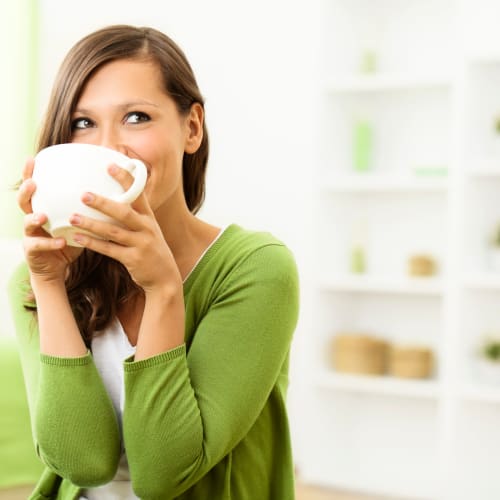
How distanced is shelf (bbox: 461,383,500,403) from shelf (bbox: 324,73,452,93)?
1.12 m

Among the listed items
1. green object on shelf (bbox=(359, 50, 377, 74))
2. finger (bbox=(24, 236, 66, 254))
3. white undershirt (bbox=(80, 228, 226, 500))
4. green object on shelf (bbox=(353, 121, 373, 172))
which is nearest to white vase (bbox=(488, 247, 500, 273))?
green object on shelf (bbox=(353, 121, 373, 172))

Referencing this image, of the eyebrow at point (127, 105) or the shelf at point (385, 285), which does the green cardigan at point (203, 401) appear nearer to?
the eyebrow at point (127, 105)

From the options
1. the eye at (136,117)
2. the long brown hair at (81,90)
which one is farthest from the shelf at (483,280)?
the eye at (136,117)

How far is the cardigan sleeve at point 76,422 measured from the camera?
3.30ft

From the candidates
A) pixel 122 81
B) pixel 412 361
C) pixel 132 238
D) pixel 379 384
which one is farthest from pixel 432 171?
pixel 132 238

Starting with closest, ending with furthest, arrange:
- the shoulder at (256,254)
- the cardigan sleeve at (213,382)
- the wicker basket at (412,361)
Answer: the cardigan sleeve at (213,382), the shoulder at (256,254), the wicker basket at (412,361)

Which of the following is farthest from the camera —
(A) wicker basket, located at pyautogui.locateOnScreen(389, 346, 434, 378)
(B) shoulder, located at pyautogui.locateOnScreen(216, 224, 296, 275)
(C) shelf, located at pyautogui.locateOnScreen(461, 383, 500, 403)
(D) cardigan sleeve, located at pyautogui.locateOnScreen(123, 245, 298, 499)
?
(A) wicker basket, located at pyautogui.locateOnScreen(389, 346, 434, 378)

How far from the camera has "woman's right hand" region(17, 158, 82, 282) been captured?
2.88 feet

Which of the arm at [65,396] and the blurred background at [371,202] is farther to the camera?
the blurred background at [371,202]

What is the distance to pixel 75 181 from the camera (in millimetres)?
837

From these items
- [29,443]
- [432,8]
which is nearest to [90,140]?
[29,443]

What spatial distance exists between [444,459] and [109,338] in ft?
8.04

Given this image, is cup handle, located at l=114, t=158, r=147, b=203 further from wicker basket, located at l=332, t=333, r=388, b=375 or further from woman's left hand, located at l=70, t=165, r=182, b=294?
wicker basket, located at l=332, t=333, r=388, b=375

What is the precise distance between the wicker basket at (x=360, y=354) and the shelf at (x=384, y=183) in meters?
0.58
